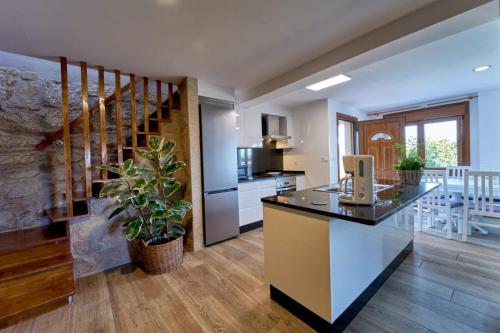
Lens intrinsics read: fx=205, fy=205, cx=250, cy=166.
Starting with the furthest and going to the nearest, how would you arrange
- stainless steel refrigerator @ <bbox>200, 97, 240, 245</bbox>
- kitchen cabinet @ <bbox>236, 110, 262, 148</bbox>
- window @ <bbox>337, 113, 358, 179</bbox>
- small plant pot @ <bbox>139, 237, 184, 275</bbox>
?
1. window @ <bbox>337, 113, 358, 179</bbox>
2. kitchen cabinet @ <bbox>236, 110, 262, 148</bbox>
3. stainless steel refrigerator @ <bbox>200, 97, 240, 245</bbox>
4. small plant pot @ <bbox>139, 237, 184, 275</bbox>

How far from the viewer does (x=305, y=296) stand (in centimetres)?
148

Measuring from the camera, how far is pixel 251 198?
134 inches

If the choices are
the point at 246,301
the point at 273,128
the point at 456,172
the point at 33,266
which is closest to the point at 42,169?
the point at 33,266

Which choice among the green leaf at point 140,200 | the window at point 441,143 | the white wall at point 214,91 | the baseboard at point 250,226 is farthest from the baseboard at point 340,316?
the window at point 441,143

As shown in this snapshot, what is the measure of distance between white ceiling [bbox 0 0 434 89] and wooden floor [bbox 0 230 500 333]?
226 cm

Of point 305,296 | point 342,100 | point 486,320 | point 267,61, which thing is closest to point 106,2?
point 267,61

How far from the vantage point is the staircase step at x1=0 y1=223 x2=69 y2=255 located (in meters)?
1.79

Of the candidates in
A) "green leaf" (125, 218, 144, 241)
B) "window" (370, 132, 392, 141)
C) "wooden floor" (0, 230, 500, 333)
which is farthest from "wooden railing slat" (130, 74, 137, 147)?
"window" (370, 132, 392, 141)

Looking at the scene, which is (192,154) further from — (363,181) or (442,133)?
(442,133)

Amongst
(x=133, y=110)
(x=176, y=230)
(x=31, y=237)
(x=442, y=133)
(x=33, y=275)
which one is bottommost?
(x=33, y=275)

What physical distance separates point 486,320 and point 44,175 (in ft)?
13.7

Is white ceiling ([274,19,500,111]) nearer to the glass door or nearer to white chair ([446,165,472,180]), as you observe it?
the glass door

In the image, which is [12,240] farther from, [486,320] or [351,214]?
[486,320]

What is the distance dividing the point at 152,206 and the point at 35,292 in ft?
3.54
